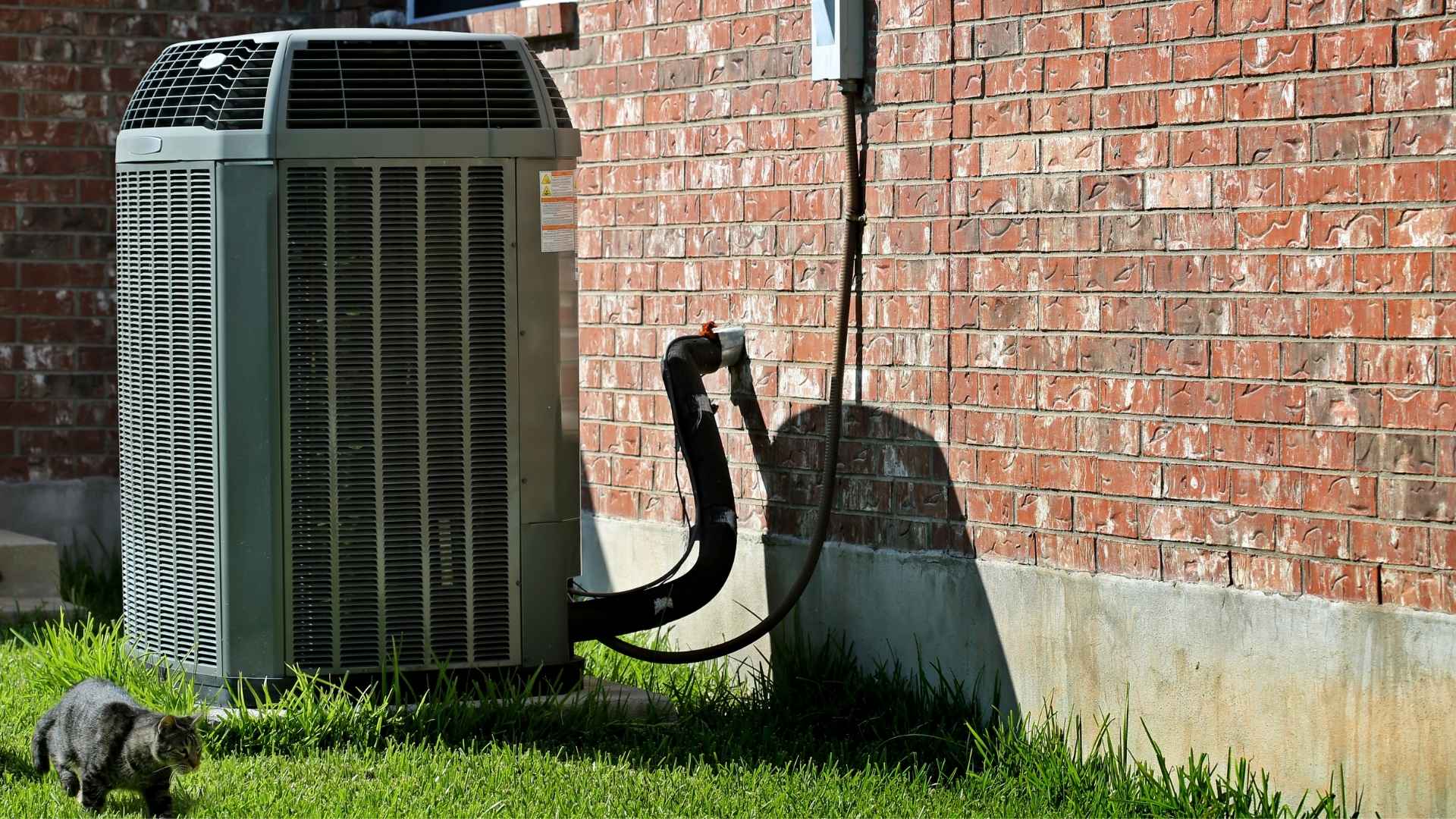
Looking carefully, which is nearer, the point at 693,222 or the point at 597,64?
the point at 693,222

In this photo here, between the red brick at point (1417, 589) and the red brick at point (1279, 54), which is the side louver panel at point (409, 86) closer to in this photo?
the red brick at point (1279, 54)

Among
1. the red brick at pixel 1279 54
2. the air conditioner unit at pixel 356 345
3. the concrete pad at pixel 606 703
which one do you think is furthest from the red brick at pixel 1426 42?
the concrete pad at pixel 606 703

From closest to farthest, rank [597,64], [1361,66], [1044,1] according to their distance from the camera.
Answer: [1361,66], [1044,1], [597,64]

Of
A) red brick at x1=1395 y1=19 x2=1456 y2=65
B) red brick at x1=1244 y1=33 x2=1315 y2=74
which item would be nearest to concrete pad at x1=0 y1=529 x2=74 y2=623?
red brick at x1=1244 y1=33 x2=1315 y2=74

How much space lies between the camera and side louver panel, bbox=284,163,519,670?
5.37m

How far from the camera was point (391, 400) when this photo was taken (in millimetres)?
5426

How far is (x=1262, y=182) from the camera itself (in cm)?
465

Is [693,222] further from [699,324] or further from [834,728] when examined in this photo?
[834,728]

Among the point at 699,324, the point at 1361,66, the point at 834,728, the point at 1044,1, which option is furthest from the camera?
the point at 699,324

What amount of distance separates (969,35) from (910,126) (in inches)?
13.4

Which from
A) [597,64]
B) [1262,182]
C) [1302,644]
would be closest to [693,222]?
[597,64]

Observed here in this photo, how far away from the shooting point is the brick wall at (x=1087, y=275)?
14.4 ft

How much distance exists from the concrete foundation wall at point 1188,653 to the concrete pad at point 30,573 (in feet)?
10.8

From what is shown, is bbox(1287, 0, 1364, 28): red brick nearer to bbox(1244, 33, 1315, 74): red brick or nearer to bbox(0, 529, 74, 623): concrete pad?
bbox(1244, 33, 1315, 74): red brick
